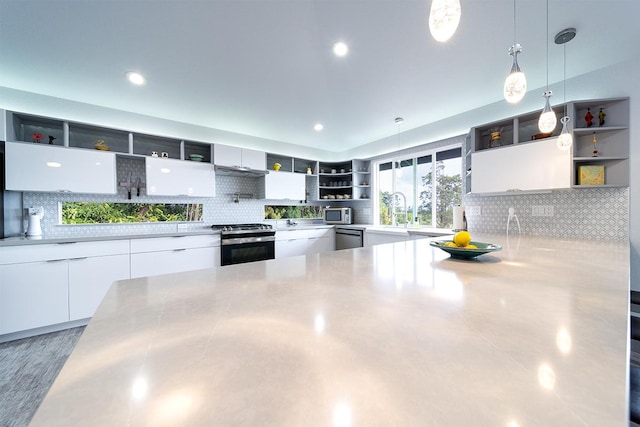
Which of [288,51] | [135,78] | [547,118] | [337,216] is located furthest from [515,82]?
[337,216]

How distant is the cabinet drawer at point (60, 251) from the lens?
2.14m

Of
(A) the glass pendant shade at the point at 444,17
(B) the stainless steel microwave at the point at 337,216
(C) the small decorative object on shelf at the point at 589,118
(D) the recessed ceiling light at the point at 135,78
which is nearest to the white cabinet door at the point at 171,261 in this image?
(D) the recessed ceiling light at the point at 135,78

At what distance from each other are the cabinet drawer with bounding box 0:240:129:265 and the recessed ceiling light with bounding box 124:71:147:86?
1721 mm

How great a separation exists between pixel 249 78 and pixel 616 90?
3.54 metres

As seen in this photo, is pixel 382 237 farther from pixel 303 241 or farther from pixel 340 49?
pixel 340 49

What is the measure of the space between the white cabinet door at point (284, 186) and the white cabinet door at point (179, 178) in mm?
912

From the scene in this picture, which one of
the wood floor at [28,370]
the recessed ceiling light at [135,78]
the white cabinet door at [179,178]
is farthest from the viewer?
the white cabinet door at [179,178]

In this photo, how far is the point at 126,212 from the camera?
123 inches

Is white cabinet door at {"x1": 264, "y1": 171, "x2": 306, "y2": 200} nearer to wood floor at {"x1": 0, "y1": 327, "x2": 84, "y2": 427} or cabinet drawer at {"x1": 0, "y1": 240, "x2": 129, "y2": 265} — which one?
cabinet drawer at {"x1": 0, "y1": 240, "x2": 129, "y2": 265}

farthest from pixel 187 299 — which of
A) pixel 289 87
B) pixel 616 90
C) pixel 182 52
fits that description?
pixel 616 90

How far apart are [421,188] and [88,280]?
468 centimetres

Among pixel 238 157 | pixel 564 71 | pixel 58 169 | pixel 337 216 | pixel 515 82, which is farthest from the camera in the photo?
pixel 337 216

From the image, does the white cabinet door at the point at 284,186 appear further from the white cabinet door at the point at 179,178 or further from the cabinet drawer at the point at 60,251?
the cabinet drawer at the point at 60,251

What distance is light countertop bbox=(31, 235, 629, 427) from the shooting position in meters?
0.32
